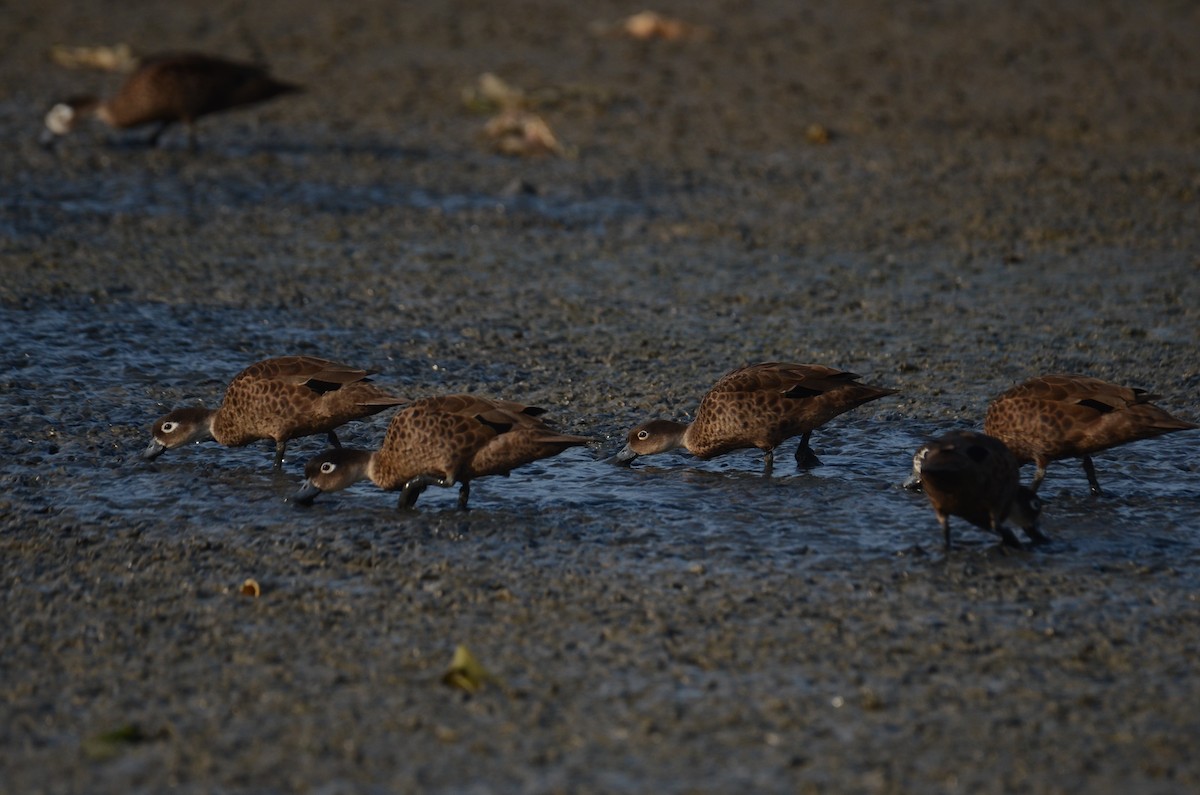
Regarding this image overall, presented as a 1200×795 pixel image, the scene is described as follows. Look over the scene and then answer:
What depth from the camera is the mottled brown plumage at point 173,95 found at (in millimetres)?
14133

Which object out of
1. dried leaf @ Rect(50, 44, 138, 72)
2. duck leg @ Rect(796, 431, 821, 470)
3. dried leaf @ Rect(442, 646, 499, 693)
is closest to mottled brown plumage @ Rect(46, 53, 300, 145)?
dried leaf @ Rect(50, 44, 138, 72)

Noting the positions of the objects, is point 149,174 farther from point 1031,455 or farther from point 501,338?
point 1031,455

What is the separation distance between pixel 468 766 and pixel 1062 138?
38.1 ft

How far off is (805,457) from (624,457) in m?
0.89

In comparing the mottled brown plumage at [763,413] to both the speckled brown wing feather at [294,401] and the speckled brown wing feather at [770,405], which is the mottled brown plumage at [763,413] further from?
the speckled brown wing feather at [294,401]

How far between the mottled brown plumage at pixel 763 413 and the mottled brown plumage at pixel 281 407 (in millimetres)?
1334

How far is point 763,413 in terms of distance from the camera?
7.72m

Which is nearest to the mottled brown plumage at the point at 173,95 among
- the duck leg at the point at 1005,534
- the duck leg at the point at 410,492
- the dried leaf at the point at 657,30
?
the dried leaf at the point at 657,30

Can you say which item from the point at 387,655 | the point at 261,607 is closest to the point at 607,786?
the point at 387,655

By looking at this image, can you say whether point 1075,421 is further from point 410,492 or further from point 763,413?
point 410,492

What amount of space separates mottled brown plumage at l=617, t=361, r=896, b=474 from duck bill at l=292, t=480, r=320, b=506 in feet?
5.03

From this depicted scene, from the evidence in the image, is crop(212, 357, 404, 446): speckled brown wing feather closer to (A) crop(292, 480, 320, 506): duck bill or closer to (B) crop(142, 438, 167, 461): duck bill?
(B) crop(142, 438, 167, 461): duck bill

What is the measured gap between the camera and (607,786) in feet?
15.3

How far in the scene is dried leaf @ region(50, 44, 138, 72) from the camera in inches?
704
